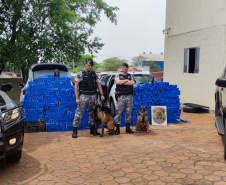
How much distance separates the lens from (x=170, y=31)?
442 inches

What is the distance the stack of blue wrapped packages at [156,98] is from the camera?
6535 mm

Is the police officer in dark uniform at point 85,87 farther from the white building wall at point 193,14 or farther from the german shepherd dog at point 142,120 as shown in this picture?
the white building wall at point 193,14

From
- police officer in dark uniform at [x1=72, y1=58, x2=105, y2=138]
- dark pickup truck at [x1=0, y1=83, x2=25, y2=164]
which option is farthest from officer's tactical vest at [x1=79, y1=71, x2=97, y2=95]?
dark pickup truck at [x1=0, y1=83, x2=25, y2=164]

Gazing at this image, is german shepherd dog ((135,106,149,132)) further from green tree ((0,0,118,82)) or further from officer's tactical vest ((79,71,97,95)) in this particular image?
green tree ((0,0,118,82))

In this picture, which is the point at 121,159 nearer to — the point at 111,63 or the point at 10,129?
the point at 10,129

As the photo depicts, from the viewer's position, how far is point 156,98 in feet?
21.9

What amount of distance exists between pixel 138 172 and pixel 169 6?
31.9 feet

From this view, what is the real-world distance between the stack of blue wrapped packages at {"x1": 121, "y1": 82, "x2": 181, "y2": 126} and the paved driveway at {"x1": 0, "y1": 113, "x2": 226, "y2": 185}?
101cm

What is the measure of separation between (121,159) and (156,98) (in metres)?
3.03

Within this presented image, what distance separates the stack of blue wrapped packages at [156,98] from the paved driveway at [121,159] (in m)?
1.01

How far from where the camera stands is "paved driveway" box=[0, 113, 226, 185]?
332cm

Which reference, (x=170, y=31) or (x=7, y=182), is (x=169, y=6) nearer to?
(x=170, y=31)

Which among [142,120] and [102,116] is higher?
[102,116]

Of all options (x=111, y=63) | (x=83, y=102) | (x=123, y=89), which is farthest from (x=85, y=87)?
(x=111, y=63)
